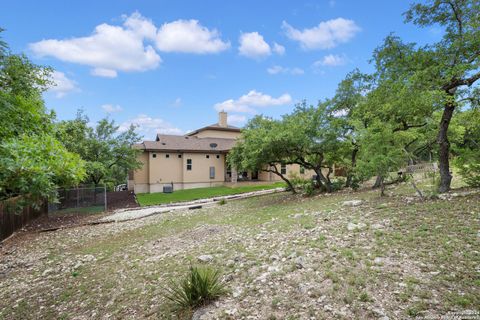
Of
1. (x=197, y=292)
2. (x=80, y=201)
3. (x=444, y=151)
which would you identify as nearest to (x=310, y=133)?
(x=444, y=151)

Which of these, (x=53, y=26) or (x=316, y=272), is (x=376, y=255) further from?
(x=53, y=26)

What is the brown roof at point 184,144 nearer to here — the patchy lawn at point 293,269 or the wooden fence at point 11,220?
the wooden fence at point 11,220

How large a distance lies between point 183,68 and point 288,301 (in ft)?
64.3

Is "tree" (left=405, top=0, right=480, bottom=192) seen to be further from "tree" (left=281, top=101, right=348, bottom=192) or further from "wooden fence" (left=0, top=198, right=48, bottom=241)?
"wooden fence" (left=0, top=198, right=48, bottom=241)

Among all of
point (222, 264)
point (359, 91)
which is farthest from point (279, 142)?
point (222, 264)

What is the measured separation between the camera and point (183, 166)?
24641 mm

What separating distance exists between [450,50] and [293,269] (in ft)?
23.0

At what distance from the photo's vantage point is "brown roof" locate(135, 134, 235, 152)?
2400 centimetres

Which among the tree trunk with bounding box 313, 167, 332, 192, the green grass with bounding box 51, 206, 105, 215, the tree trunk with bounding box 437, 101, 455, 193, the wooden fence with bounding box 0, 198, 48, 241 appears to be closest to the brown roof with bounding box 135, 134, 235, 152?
the green grass with bounding box 51, 206, 105, 215

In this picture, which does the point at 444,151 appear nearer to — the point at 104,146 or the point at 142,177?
the point at 104,146

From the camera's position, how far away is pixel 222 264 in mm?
4617

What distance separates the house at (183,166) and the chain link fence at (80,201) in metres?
6.71

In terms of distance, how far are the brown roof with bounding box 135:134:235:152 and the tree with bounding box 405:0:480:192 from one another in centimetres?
2014

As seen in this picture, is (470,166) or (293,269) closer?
(293,269)
